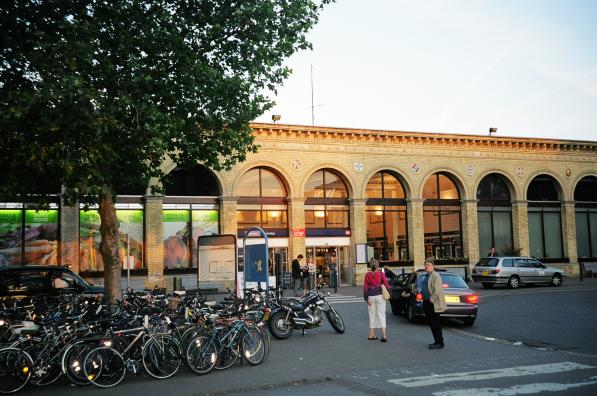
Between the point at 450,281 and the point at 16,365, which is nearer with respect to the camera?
the point at 16,365

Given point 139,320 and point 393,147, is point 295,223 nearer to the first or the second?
point 393,147

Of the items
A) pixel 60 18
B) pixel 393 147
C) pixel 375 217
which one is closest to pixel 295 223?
pixel 375 217

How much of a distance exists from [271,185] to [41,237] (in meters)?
11.7

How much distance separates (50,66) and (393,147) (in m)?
24.7

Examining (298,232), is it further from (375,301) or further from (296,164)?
(375,301)

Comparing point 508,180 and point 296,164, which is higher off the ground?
point 296,164

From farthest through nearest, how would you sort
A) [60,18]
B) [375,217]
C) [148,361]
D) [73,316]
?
[375,217] < [60,18] < [73,316] < [148,361]

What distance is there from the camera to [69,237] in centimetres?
2641

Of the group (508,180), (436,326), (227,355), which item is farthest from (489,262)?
(227,355)

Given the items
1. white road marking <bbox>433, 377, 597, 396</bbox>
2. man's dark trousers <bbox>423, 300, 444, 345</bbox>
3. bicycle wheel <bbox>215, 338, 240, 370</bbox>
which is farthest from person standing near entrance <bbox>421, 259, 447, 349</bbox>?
bicycle wheel <bbox>215, 338, 240, 370</bbox>

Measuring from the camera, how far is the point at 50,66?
39.5 feet

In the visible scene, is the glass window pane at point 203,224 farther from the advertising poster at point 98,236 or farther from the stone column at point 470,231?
the stone column at point 470,231

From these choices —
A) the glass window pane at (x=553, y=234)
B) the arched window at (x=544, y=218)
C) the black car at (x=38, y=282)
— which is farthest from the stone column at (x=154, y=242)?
the glass window pane at (x=553, y=234)

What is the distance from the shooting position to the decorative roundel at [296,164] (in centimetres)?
3164
